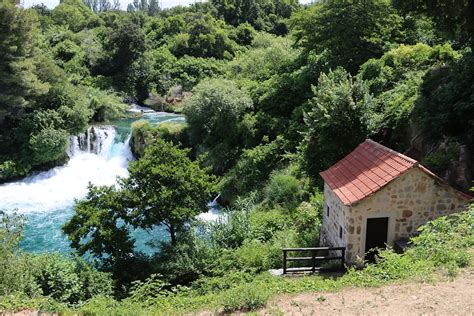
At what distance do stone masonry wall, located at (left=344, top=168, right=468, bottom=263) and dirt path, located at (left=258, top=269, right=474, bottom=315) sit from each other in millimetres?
2657

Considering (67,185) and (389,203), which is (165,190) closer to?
(389,203)

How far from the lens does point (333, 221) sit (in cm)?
1312

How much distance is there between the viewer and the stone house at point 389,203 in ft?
37.9

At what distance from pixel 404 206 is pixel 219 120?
50.2 ft

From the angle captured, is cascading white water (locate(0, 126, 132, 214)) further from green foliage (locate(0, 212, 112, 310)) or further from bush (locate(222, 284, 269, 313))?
bush (locate(222, 284, 269, 313))

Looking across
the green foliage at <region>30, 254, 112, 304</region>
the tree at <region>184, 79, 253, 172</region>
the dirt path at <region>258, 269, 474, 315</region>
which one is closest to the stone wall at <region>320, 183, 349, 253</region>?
the dirt path at <region>258, 269, 474, 315</region>

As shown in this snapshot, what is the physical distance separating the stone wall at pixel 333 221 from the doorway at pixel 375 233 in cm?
59

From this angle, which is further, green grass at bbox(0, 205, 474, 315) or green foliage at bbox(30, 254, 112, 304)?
green foliage at bbox(30, 254, 112, 304)

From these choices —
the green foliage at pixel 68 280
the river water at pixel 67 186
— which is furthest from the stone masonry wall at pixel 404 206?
the river water at pixel 67 186

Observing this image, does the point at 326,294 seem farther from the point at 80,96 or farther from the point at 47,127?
the point at 80,96

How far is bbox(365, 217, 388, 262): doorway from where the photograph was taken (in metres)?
11.8

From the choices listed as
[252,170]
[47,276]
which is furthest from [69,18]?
[47,276]

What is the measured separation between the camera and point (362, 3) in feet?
80.6

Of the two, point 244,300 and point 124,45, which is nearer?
point 244,300
